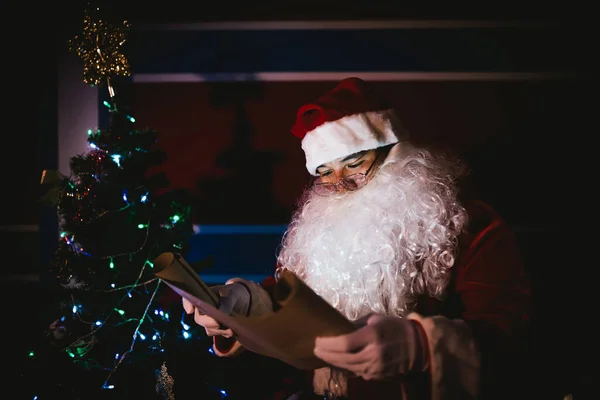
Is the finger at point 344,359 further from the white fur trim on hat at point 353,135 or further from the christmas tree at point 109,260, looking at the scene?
the christmas tree at point 109,260

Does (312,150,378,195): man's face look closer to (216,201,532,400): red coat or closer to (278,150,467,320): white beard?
(278,150,467,320): white beard

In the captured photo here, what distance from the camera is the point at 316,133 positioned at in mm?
1925

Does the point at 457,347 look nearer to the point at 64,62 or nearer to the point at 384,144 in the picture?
the point at 384,144

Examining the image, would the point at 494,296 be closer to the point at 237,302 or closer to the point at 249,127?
the point at 237,302

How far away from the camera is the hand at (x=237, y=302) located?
1506mm

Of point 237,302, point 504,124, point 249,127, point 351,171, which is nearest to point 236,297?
point 237,302

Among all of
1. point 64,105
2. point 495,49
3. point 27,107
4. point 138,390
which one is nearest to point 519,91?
point 495,49

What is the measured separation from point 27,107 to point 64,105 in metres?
0.32

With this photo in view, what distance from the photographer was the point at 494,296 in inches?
56.3

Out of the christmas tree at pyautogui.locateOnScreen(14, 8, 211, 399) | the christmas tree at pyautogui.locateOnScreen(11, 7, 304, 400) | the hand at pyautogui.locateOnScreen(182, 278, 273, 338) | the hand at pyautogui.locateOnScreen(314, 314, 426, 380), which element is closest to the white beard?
the hand at pyautogui.locateOnScreen(182, 278, 273, 338)

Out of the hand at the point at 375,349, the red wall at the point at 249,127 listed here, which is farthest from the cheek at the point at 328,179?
the red wall at the point at 249,127

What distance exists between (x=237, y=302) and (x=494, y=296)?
867 mm

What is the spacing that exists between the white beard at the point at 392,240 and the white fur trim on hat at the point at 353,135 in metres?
0.12

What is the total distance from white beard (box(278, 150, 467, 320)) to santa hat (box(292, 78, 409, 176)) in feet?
0.45
